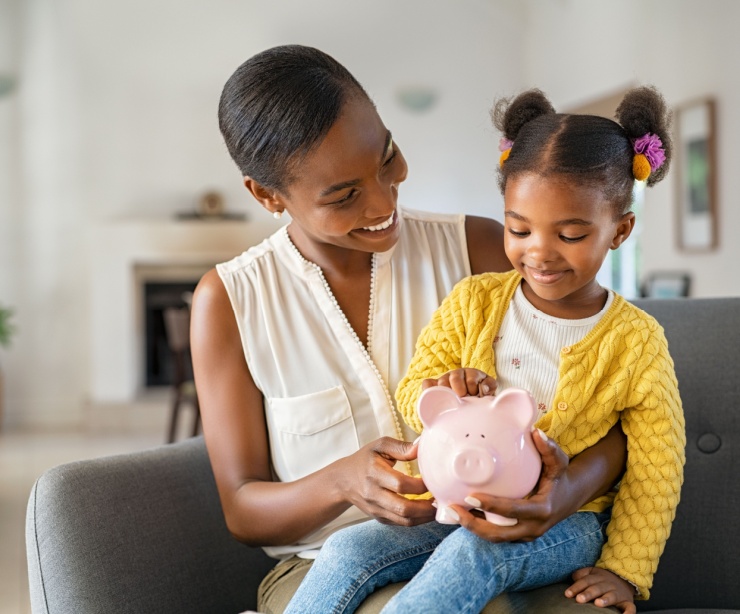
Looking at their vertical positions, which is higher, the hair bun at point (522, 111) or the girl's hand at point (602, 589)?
the hair bun at point (522, 111)

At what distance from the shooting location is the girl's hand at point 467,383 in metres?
1.26

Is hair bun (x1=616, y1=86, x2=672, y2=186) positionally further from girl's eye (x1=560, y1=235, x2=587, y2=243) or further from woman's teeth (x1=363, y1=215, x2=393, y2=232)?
woman's teeth (x1=363, y1=215, x2=393, y2=232)

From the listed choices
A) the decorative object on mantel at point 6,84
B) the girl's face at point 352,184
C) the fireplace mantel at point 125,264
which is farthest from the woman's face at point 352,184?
the decorative object on mantel at point 6,84

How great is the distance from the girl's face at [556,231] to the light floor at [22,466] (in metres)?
2.55

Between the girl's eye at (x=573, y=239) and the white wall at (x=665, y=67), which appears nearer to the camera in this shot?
the girl's eye at (x=573, y=239)

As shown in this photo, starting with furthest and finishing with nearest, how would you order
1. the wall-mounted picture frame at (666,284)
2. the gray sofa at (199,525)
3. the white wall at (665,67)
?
the wall-mounted picture frame at (666,284) → the white wall at (665,67) → the gray sofa at (199,525)

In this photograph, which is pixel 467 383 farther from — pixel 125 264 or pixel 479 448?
pixel 125 264

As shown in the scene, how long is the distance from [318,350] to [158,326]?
6.34m

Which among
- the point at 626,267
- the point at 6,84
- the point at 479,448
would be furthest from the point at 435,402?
the point at 6,84

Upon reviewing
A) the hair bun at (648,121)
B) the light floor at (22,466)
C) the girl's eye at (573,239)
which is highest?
the hair bun at (648,121)

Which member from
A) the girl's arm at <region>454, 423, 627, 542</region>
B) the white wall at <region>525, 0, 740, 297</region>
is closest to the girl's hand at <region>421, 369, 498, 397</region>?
the girl's arm at <region>454, 423, 627, 542</region>

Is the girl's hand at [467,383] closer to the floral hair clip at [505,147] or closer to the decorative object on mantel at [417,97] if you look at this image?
the floral hair clip at [505,147]

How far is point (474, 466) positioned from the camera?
1.13 metres

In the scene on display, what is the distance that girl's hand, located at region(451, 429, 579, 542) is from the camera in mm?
1132
